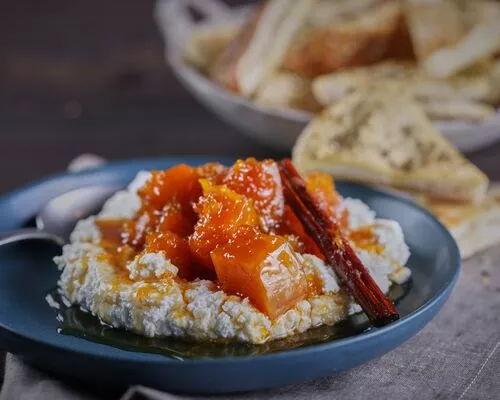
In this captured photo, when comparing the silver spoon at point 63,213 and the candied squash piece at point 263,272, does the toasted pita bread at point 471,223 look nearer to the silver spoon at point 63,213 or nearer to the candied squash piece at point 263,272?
the candied squash piece at point 263,272

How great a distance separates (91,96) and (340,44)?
1.87m

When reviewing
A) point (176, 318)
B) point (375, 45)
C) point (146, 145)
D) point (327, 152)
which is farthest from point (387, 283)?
point (146, 145)

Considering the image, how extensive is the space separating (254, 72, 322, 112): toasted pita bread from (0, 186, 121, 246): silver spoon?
1125 millimetres

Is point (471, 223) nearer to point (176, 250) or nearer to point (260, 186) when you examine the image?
point (260, 186)

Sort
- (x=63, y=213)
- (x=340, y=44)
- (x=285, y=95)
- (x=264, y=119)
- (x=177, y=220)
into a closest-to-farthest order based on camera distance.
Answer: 1. (x=177, y=220)
2. (x=63, y=213)
3. (x=264, y=119)
4. (x=285, y=95)
5. (x=340, y=44)

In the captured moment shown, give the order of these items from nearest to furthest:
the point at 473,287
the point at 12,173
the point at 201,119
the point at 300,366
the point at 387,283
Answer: the point at 300,366 → the point at 387,283 → the point at 473,287 → the point at 12,173 → the point at 201,119

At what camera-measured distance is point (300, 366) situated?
182cm

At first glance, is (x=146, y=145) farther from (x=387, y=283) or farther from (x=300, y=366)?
(x=300, y=366)

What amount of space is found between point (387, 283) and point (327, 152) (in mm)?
989

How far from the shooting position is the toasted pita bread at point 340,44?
3939 millimetres

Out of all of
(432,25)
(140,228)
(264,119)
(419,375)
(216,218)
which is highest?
(432,25)

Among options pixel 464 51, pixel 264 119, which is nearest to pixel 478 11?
pixel 464 51

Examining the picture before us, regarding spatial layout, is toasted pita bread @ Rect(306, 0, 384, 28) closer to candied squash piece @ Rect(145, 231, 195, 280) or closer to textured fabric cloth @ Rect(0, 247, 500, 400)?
textured fabric cloth @ Rect(0, 247, 500, 400)

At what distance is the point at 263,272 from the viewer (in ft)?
6.28
